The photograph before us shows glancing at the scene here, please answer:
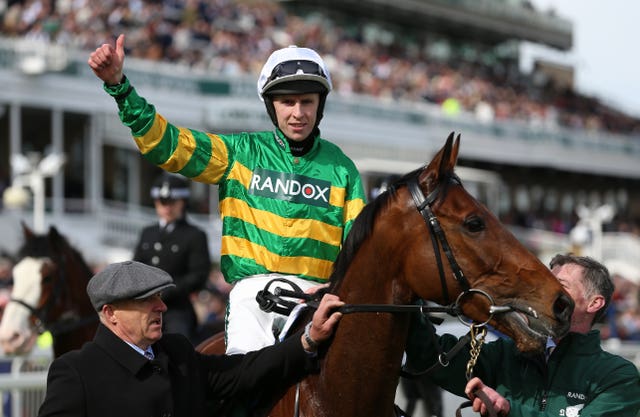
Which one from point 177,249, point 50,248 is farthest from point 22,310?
point 177,249

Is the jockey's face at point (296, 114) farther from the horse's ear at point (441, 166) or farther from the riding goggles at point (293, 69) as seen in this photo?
the horse's ear at point (441, 166)

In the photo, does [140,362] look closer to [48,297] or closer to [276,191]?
[276,191]

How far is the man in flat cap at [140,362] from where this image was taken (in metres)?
2.86

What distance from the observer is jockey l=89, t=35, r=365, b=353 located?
352cm

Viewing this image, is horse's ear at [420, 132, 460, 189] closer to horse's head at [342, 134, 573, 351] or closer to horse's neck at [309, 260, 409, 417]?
horse's head at [342, 134, 573, 351]

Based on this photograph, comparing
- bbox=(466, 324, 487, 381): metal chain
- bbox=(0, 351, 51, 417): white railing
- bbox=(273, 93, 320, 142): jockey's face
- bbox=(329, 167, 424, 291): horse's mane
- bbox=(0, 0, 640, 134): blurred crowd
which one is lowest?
bbox=(0, 351, 51, 417): white railing

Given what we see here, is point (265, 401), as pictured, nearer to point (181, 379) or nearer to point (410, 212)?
point (181, 379)

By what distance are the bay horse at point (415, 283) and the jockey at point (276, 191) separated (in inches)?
9.9

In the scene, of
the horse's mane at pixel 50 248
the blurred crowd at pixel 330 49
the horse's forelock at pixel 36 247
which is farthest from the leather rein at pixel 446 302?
the blurred crowd at pixel 330 49

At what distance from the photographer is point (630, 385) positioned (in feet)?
11.2

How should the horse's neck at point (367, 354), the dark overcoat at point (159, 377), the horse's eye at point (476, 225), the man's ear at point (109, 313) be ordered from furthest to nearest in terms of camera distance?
1. the horse's neck at point (367, 354)
2. the horse's eye at point (476, 225)
3. the man's ear at point (109, 313)
4. the dark overcoat at point (159, 377)

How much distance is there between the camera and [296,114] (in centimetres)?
358

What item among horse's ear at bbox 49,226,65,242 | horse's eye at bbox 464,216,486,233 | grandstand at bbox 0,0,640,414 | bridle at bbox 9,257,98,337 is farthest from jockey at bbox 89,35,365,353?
grandstand at bbox 0,0,640,414

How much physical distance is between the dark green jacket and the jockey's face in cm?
84
